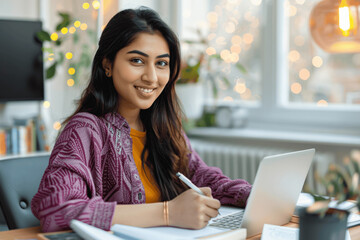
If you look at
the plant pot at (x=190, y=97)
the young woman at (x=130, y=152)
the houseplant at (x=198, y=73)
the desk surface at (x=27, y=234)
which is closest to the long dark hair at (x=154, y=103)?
the young woman at (x=130, y=152)

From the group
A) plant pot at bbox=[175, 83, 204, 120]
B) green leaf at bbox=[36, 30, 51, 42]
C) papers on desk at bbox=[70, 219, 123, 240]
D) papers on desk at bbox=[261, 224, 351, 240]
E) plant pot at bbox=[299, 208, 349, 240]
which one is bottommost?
papers on desk at bbox=[261, 224, 351, 240]

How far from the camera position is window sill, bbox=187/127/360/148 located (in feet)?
9.05

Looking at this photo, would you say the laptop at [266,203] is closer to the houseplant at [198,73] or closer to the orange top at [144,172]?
the orange top at [144,172]

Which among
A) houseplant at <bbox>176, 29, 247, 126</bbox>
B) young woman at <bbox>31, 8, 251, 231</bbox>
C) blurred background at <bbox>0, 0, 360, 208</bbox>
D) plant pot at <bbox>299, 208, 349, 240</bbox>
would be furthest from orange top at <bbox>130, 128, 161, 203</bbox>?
houseplant at <bbox>176, 29, 247, 126</bbox>

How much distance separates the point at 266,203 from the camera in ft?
3.93

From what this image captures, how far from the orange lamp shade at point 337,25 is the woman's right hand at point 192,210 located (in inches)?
27.9

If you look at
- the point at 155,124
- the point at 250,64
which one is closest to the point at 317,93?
the point at 250,64

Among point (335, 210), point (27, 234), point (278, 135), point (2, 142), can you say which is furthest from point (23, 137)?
point (335, 210)

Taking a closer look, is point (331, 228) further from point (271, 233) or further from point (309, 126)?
point (309, 126)

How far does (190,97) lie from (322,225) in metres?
2.54

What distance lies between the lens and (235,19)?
3.43m

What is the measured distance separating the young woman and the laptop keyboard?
4 centimetres

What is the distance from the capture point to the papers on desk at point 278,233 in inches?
45.5

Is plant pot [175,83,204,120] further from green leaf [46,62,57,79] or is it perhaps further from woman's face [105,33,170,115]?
woman's face [105,33,170,115]
